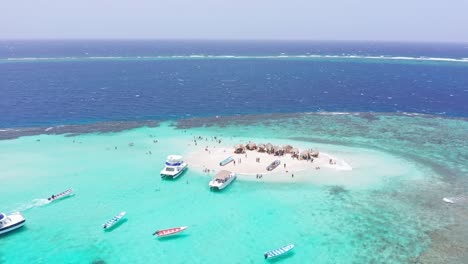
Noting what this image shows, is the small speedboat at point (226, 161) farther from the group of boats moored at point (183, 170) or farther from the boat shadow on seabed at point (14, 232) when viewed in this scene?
the boat shadow on seabed at point (14, 232)

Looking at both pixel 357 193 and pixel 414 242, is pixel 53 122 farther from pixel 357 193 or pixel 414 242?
pixel 414 242

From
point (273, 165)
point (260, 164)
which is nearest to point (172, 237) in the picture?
point (273, 165)

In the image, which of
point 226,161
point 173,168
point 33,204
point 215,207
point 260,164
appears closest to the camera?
point 215,207

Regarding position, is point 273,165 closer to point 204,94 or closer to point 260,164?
point 260,164

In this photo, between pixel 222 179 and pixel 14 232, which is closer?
pixel 14 232

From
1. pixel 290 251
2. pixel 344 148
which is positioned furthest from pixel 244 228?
pixel 344 148

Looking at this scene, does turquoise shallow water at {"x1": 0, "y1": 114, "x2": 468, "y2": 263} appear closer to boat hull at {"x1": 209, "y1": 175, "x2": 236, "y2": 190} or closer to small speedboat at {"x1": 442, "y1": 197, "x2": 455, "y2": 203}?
boat hull at {"x1": 209, "y1": 175, "x2": 236, "y2": 190}

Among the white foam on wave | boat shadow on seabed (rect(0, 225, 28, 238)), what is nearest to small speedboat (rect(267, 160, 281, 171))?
the white foam on wave
